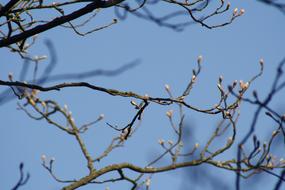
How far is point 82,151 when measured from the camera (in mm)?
6082

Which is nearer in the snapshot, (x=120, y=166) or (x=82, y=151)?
(x=120, y=166)

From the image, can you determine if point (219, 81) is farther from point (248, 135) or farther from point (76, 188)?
point (248, 135)

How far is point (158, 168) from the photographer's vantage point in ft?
14.5

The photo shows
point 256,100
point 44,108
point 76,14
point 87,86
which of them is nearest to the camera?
point 256,100

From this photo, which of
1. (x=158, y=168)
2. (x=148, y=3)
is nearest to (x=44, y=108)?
(x=158, y=168)

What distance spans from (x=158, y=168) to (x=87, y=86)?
4.97 feet

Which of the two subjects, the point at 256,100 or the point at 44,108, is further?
the point at 44,108

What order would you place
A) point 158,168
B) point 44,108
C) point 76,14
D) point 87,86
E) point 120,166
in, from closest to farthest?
point 76,14 < point 87,86 < point 120,166 < point 158,168 < point 44,108

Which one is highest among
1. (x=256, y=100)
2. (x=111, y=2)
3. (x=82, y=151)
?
(x=82, y=151)

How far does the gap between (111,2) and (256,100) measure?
1.51m

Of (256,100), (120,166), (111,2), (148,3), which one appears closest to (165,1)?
(148,3)

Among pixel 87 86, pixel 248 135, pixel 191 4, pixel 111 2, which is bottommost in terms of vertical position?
pixel 248 135

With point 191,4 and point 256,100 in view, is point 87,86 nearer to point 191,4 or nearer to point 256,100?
point 191,4

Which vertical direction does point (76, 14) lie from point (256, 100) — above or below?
above
